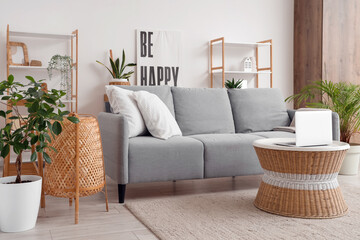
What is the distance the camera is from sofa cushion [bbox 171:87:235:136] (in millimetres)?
3400

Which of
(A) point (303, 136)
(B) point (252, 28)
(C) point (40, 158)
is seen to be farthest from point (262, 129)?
(B) point (252, 28)

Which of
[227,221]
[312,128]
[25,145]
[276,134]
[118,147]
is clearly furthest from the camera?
[276,134]

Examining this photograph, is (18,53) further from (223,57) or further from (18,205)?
(18,205)

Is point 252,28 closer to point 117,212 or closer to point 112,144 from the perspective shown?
point 112,144

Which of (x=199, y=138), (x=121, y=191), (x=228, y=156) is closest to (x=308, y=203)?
(x=228, y=156)

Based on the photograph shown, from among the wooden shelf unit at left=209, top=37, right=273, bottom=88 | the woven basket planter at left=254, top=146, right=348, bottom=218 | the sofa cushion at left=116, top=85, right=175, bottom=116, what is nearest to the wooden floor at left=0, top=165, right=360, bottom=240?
the sofa cushion at left=116, top=85, right=175, bottom=116

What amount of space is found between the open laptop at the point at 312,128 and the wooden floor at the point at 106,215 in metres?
0.93

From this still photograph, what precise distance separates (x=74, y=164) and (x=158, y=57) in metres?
2.87

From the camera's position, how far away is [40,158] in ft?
8.27

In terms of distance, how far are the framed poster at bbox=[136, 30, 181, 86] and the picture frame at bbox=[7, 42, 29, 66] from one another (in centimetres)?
128

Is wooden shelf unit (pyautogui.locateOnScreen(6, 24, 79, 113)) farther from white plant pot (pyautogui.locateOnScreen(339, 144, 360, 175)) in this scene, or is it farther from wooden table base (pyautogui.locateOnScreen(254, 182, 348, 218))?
white plant pot (pyautogui.locateOnScreen(339, 144, 360, 175))

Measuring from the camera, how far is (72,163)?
2363 millimetres

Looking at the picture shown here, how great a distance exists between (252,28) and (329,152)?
11.4 feet

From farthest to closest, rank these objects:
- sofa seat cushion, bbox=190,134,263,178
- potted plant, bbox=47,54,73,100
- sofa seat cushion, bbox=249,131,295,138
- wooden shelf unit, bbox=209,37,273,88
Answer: wooden shelf unit, bbox=209,37,273,88, potted plant, bbox=47,54,73,100, sofa seat cushion, bbox=249,131,295,138, sofa seat cushion, bbox=190,134,263,178
